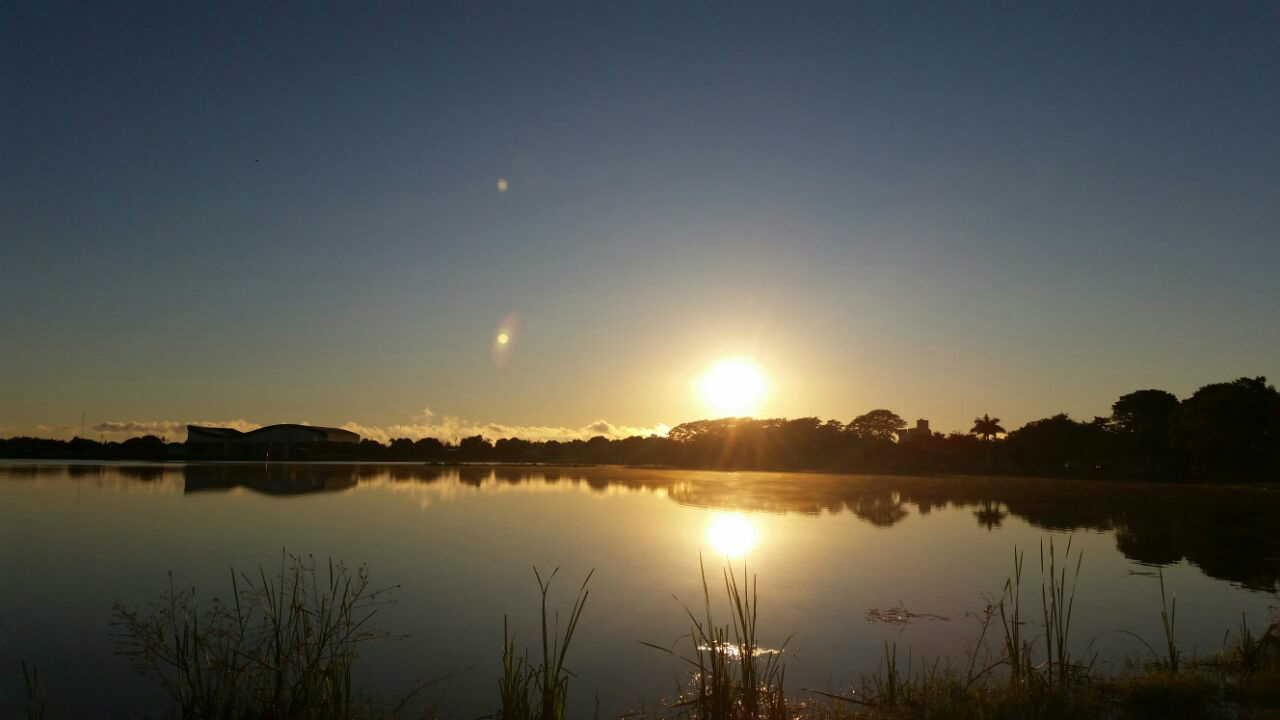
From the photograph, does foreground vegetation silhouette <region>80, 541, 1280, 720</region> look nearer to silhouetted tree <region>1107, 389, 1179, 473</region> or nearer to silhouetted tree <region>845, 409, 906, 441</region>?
silhouetted tree <region>1107, 389, 1179, 473</region>

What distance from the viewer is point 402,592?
14.3 metres

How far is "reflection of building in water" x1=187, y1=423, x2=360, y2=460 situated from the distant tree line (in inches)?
33.5

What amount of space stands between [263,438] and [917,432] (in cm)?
11753

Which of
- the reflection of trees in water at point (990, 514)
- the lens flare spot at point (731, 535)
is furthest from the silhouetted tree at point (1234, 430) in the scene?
the lens flare spot at point (731, 535)

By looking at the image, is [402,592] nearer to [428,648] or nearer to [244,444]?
[428,648]

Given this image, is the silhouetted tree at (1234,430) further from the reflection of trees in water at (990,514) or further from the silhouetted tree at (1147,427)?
the reflection of trees in water at (990,514)

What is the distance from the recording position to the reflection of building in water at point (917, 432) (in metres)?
140

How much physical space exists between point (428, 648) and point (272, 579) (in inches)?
185

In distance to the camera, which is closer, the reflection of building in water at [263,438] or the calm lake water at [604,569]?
the calm lake water at [604,569]

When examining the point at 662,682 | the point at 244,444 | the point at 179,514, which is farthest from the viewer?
the point at 244,444

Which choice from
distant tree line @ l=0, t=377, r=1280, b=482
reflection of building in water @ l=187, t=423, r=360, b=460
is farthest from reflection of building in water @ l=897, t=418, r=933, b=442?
reflection of building in water @ l=187, t=423, r=360, b=460

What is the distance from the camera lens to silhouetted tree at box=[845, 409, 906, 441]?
136 metres

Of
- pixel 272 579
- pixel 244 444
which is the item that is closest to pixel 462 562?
pixel 272 579

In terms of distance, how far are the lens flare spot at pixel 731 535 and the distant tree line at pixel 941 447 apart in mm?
52461
